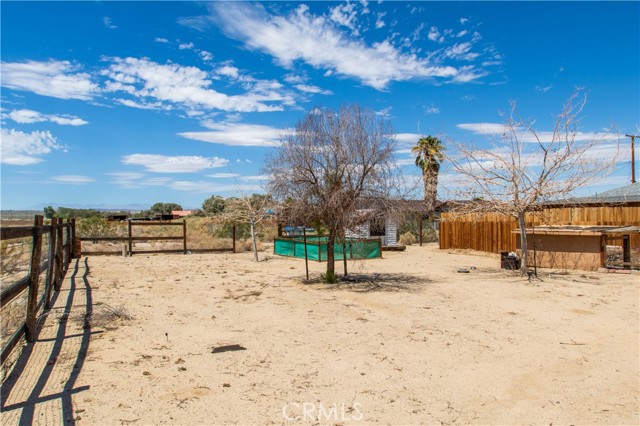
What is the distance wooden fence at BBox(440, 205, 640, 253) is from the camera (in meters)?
19.5

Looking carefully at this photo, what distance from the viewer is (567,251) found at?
1738 centimetres

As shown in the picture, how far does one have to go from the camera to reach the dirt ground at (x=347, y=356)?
15.9 feet

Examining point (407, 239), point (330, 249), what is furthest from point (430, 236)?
point (330, 249)

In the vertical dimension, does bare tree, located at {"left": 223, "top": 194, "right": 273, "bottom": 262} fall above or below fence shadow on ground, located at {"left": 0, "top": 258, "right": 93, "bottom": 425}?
above

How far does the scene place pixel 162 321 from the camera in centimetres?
880

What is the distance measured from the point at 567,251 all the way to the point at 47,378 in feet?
57.4

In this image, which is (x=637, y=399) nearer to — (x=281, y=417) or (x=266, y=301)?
(x=281, y=417)

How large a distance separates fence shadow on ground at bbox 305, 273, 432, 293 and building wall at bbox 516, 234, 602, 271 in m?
5.01

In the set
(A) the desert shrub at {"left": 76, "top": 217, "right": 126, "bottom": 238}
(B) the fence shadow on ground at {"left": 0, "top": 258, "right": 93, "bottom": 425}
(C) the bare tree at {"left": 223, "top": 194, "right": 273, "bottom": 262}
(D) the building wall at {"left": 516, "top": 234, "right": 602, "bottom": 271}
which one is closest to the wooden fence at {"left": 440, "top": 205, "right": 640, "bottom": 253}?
(D) the building wall at {"left": 516, "top": 234, "right": 602, "bottom": 271}

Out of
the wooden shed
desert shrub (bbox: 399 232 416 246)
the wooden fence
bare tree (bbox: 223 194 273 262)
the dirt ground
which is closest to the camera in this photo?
the dirt ground

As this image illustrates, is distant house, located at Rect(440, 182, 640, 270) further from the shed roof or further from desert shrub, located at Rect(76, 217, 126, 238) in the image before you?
desert shrub, located at Rect(76, 217, 126, 238)

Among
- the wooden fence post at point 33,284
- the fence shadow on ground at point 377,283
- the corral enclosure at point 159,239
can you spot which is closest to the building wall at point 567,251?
the fence shadow on ground at point 377,283

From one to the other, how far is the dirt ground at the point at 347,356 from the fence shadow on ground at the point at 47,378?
33mm

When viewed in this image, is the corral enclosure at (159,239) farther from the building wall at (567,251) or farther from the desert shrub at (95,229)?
the building wall at (567,251)
